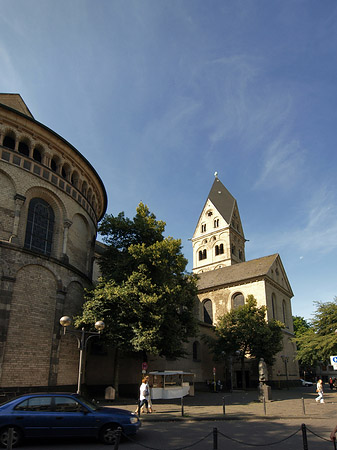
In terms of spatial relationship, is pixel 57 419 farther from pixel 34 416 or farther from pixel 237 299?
pixel 237 299

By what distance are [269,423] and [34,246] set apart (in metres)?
14.3

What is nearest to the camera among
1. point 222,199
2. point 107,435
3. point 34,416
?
point 34,416

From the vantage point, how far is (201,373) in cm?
3562

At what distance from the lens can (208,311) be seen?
4475 centimetres

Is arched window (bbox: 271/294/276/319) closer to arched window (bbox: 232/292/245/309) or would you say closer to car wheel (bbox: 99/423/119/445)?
arched window (bbox: 232/292/245/309)

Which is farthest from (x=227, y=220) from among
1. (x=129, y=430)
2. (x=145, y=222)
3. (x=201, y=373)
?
(x=129, y=430)

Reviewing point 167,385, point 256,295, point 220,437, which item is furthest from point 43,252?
point 256,295

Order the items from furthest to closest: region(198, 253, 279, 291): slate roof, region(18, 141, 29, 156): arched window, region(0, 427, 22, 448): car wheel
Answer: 1. region(198, 253, 279, 291): slate roof
2. region(18, 141, 29, 156): arched window
3. region(0, 427, 22, 448): car wheel

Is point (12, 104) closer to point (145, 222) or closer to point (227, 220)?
point (145, 222)

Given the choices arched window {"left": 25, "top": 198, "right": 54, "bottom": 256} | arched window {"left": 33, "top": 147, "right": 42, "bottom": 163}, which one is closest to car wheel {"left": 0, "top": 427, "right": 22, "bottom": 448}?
arched window {"left": 25, "top": 198, "right": 54, "bottom": 256}

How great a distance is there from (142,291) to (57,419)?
37.7ft

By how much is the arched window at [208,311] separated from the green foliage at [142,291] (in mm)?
19829

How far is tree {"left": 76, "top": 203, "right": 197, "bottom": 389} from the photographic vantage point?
63.5 feet

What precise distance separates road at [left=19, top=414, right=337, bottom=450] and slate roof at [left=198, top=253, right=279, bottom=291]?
27614mm
